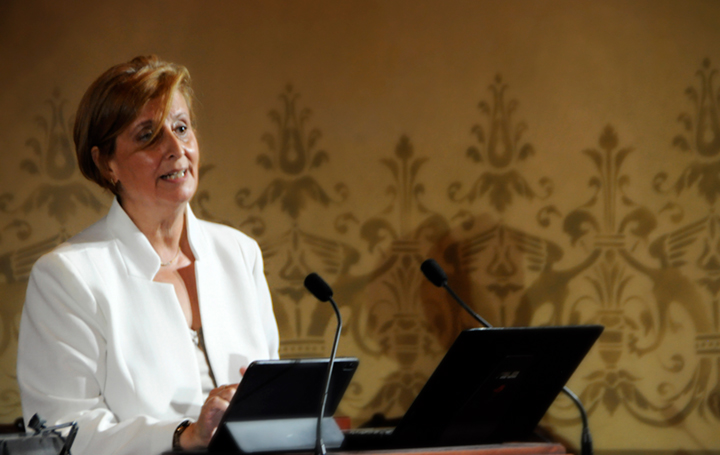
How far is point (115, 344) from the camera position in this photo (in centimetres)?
155

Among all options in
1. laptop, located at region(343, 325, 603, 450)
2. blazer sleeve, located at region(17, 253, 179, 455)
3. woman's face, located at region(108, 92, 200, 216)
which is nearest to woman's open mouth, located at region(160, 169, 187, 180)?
woman's face, located at region(108, 92, 200, 216)

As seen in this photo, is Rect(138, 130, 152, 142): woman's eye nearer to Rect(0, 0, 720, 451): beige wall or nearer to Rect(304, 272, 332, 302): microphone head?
Rect(304, 272, 332, 302): microphone head

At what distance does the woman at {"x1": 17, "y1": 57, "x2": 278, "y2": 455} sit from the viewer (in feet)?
4.90

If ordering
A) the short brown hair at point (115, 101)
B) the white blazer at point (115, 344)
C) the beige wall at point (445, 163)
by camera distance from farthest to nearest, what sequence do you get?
the beige wall at point (445, 163) → the short brown hair at point (115, 101) → the white blazer at point (115, 344)

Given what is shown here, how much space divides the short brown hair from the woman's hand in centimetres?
67

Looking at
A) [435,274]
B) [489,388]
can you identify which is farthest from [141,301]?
[489,388]

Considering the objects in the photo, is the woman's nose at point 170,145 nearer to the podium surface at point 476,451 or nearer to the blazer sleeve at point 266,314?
the blazer sleeve at point 266,314

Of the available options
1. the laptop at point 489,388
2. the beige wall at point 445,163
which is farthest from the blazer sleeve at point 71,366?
the beige wall at point 445,163

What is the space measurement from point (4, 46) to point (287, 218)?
1142mm

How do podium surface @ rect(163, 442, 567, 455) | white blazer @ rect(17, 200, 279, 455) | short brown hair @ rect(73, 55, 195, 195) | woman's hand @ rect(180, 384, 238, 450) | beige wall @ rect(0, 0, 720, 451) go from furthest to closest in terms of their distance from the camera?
beige wall @ rect(0, 0, 720, 451) → short brown hair @ rect(73, 55, 195, 195) → white blazer @ rect(17, 200, 279, 455) → woman's hand @ rect(180, 384, 238, 450) → podium surface @ rect(163, 442, 567, 455)

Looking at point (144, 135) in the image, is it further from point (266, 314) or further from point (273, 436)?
point (273, 436)

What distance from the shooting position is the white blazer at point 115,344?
148cm

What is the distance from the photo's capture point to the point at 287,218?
250cm

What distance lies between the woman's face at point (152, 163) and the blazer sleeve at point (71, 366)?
0.85 feet
